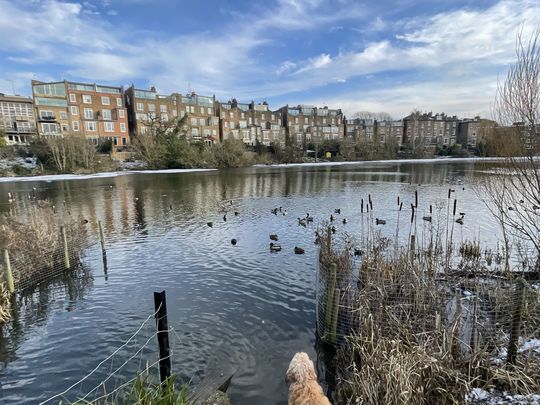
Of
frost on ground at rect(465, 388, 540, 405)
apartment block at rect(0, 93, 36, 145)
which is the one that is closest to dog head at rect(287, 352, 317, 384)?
frost on ground at rect(465, 388, 540, 405)

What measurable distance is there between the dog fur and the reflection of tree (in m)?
5.99

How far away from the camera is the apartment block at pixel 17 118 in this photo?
5838 centimetres

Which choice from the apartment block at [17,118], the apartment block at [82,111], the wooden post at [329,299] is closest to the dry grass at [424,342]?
the wooden post at [329,299]

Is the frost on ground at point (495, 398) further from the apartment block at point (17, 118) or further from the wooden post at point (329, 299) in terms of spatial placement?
the apartment block at point (17, 118)

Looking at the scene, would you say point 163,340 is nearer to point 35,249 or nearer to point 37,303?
point 37,303

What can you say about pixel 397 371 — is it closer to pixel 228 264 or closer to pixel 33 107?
pixel 228 264

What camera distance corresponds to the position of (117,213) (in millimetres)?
20562

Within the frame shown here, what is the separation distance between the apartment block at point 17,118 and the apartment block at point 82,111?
2.06 metres

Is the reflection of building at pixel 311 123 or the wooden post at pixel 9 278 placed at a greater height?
the reflection of building at pixel 311 123

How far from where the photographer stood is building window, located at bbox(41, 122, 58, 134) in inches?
2357

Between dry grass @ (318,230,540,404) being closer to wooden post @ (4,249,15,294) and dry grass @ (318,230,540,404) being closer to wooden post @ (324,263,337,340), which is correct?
wooden post @ (324,263,337,340)

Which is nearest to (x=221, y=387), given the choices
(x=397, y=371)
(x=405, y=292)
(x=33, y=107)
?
(x=397, y=371)

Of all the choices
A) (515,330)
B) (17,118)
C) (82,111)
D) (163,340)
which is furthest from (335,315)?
(17,118)

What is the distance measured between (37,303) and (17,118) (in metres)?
67.3
